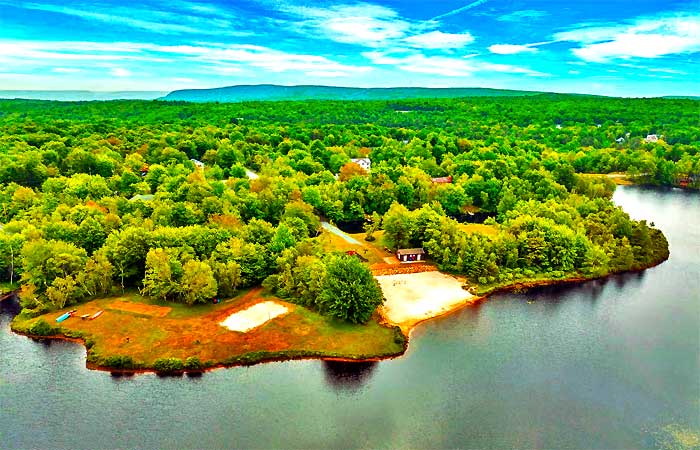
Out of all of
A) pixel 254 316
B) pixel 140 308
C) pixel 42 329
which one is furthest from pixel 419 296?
pixel 42 329

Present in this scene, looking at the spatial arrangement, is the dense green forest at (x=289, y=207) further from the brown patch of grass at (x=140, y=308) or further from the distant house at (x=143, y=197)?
the brown patch of grass at (x=140, y=308)

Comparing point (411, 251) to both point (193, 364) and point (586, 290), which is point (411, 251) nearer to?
point (586, 290)

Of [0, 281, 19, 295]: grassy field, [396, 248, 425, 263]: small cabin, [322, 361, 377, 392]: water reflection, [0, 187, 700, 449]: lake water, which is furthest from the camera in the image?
[396, 248, 425, 263]: small cabin

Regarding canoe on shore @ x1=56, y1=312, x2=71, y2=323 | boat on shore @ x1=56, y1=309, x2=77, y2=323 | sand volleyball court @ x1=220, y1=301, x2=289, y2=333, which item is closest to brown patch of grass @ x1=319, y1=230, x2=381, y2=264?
sand volleyball court @ x1=220, y1=301, x2=289, y2=333

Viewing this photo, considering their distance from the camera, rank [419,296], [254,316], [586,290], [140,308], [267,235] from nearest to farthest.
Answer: [254,316] → [140,308] → [419,296] → [586,290] → [267,235]

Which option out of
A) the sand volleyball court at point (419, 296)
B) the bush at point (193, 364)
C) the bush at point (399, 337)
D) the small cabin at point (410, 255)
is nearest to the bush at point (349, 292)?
the bush at point (399, 337)

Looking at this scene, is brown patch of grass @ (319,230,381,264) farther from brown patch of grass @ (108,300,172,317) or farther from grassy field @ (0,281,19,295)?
grassy field @ (0,281,19,295)

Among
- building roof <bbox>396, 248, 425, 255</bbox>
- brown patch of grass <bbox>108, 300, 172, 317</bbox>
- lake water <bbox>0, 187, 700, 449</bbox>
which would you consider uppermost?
building roof <bbox>396, 248, 425, 255</bbox>
